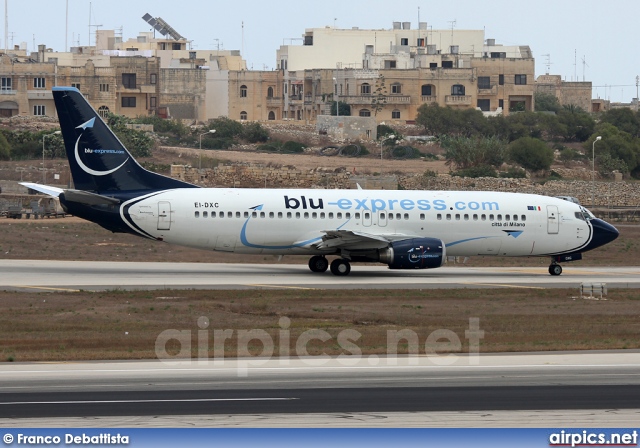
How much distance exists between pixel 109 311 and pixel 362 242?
13.4m

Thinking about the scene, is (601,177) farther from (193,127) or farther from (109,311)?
(109,311)

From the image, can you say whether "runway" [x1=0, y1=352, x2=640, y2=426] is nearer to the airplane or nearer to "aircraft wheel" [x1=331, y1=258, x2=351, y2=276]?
→ the airplane

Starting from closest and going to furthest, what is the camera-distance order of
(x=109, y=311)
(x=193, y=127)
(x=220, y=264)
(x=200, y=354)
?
1. (x=200, y=354)
2. (x=109, y=311)
3. (x=220, y=264)
4. (x=193, y=127)

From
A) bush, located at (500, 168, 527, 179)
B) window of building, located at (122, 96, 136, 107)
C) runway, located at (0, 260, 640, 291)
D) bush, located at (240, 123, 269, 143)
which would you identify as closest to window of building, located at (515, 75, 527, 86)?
bush, located at (240, 123, 269, 143)

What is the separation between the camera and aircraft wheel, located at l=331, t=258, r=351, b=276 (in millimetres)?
46375

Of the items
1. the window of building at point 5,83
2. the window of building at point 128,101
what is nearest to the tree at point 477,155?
the window of building at point 128,101

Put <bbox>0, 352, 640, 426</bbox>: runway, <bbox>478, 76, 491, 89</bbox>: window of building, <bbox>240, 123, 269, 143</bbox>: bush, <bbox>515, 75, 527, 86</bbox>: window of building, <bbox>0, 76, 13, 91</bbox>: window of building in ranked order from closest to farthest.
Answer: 1. <bbox>0, 352, 640, 426</bbox>: runway
2. <bbox>240, 123, 269, 143</bbox>: bush
3. <bbox>0, 76, 13, 91</bbox>: window of building
4. <bbox>478, 76, 491, 89</bbox>: window of building
5. <bbox>515, 75, 527, 86</bbox>: window of building

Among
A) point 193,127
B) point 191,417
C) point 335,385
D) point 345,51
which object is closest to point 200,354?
point 335,385

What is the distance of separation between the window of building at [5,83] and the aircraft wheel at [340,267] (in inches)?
4417

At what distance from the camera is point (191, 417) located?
2008cm

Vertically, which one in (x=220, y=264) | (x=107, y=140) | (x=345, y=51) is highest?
(x=345, y=51)

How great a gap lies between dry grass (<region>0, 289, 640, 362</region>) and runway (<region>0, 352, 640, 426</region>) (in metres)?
1.99

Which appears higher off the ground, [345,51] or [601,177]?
[345,51]

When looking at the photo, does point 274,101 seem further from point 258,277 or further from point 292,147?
point 258,277
